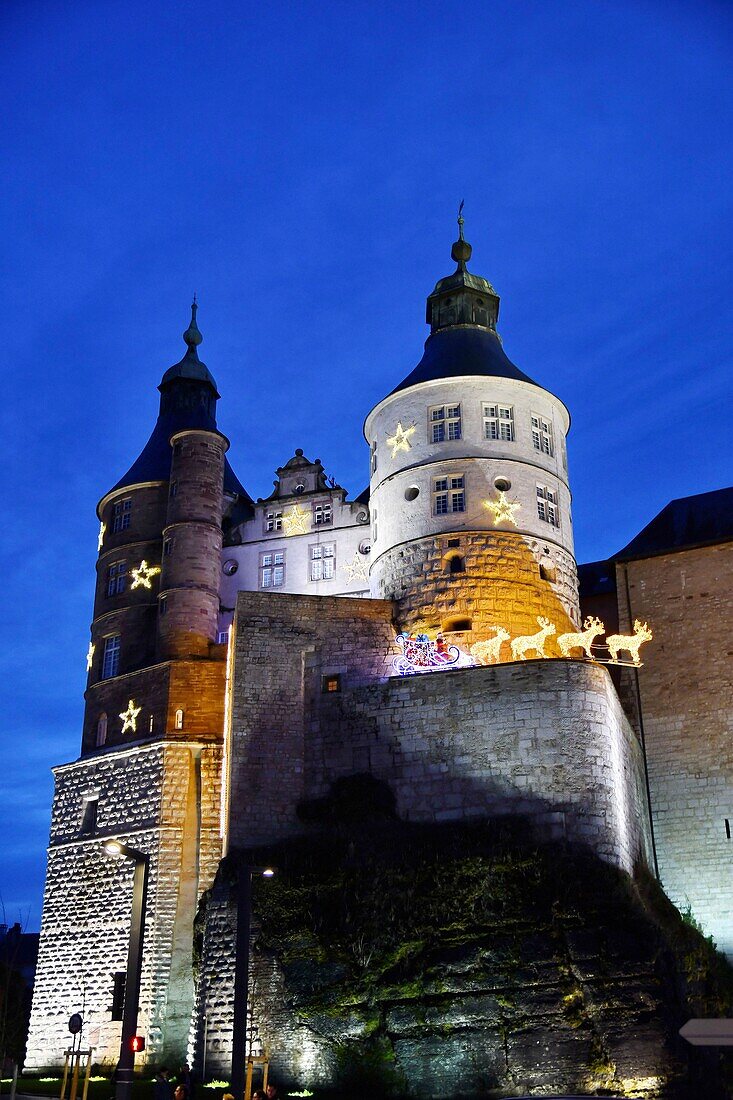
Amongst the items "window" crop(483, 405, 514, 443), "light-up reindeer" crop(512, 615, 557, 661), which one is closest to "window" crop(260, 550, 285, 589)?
"window" crop(483, 405, 514, 443)

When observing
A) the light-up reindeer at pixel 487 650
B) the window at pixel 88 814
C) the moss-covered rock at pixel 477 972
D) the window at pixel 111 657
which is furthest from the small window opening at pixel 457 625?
the window at pixel 88 814

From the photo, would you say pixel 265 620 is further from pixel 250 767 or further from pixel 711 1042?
pixel 711 1042

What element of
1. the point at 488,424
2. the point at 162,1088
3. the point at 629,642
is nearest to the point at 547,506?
the point at 488,424

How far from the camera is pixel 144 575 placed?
44.2m

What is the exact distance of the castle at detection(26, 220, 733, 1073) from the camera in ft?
109

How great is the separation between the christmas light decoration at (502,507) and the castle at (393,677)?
0.12m

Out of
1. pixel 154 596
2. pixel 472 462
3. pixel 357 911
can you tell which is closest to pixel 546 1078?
pixel 357 911

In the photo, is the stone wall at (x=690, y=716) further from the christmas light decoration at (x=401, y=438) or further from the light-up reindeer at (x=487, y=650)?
the christmas light decoration at (x=401, y=438)

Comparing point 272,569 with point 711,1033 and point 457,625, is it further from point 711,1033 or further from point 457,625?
point 711,1033

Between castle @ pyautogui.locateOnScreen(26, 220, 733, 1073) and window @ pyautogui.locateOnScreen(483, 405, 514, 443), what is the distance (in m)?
0.07

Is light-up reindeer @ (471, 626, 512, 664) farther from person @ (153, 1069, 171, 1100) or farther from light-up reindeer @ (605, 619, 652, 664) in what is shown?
person @ (153, 1069, 171, 1100)

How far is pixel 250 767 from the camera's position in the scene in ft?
114

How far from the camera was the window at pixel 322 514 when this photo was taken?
45.4 meters

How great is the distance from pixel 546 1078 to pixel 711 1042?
1944cm
